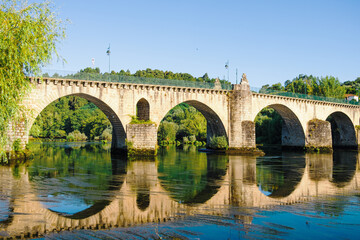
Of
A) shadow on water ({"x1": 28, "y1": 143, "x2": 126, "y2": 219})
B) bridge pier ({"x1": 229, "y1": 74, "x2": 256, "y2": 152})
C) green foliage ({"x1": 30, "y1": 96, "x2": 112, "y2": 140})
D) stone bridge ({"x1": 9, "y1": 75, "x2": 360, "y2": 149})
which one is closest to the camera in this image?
shadow on water ({"x1": 28, "y1": 143, "x2": 126, "y2": 219})

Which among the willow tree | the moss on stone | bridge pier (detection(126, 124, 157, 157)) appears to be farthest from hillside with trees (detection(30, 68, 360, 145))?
the willow tree

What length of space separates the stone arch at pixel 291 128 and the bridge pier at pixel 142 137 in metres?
23.5

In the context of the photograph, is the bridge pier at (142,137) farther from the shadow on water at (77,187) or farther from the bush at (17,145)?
the bush at (17,145)

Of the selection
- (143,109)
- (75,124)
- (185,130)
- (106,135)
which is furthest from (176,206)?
(75,124)

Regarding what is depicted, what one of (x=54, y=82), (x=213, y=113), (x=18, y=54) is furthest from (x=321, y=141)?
(x=18, y=54)

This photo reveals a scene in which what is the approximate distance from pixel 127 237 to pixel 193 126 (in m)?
62.6

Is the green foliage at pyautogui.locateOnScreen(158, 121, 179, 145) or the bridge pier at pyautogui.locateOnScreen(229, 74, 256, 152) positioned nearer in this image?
the bridge pier at pyautogui.locateOnScreen(229, 74, 256, 152)

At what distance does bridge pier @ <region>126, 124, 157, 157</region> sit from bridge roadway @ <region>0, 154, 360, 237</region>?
38.9 feet

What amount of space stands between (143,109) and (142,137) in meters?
4.01

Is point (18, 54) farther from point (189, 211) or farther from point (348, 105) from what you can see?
point (348, 105)

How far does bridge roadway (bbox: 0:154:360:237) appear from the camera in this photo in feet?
37.6

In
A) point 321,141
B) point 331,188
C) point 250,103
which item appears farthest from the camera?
point 321,141

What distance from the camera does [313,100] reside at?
54938mm

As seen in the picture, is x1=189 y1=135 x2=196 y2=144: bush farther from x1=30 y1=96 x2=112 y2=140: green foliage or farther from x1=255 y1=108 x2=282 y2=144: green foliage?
x1=30 y1=96 x2=112 y2=140: green foliage
